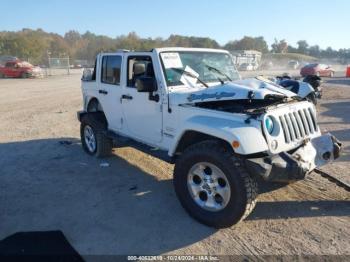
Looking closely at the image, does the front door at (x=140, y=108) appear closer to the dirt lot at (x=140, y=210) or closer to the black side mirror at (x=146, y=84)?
the black side mirror at (x=146, y=84)

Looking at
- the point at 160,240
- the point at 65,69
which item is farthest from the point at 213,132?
the point at 65,69

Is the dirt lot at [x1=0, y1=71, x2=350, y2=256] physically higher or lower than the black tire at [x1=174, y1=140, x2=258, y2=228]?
lower

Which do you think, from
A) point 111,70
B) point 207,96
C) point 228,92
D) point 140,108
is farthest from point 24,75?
point 228,92

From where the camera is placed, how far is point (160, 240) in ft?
12.3

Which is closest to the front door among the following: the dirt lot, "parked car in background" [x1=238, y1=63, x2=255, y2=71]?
the dirt lot

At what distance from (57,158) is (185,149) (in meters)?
3.39

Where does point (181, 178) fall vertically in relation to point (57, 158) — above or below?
above

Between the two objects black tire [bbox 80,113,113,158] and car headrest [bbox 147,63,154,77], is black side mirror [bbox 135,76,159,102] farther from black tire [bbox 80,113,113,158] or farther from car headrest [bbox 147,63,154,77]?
black tire [bbox 80,113,113,158]

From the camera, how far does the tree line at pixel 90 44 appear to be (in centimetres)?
6144

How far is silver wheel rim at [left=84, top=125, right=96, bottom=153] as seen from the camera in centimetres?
667

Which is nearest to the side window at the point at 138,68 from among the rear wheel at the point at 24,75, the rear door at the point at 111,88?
the rear door at the point at 111,88

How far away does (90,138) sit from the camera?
681 centimetres

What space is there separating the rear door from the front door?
0.25m

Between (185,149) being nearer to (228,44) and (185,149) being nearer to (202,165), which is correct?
(202,165)
